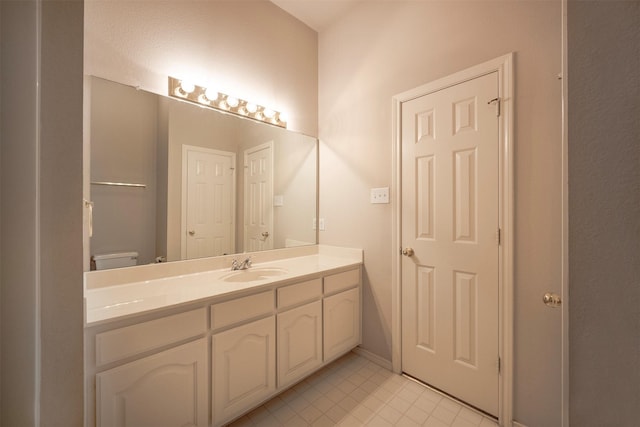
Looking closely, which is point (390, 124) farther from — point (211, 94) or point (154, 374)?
point (154, 374)

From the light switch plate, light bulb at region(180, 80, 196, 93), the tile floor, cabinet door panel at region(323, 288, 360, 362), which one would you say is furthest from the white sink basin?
light bulb at region(180, 80, 196, 93)

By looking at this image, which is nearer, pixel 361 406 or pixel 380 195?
pixel 361 406

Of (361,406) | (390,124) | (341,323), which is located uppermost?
(390,124)

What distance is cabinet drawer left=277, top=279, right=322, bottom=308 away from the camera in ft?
4.81

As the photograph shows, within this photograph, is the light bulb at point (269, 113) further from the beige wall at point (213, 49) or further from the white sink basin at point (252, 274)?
the white sink basin at point (252, 274)

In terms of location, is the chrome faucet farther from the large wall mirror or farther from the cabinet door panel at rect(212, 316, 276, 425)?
the cabinet door panel at rect(212, 316, 276, 425)

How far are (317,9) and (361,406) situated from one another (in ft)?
9.77

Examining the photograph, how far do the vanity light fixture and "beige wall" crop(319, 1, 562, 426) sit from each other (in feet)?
1.78

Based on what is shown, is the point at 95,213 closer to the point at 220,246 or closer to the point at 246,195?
the point at 220,246

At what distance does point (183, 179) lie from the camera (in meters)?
1.58

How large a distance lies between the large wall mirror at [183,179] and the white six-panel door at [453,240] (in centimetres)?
103

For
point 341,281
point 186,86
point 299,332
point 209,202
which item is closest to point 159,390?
point 299,332
